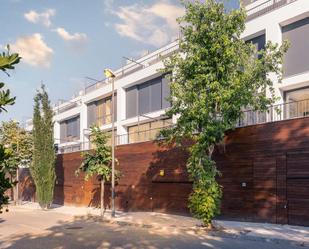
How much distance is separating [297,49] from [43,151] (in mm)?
21112

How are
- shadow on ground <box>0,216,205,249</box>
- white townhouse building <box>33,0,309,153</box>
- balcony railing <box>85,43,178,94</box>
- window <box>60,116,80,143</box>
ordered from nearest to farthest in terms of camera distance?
1. shadow on ground <box>0,216,205,249</box>
2. white townhouse building <box>33,0,309,153</box>
3. balcony railing <box>85,43,178,94</box>
4. window <box>60,116,80,143</box>

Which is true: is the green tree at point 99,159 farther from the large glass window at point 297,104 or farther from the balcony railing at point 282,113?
the large glass window at point 297,104

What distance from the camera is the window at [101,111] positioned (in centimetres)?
4056

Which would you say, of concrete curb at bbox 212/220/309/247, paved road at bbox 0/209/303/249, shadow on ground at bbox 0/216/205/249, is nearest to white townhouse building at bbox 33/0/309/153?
concrete curb at bbox 212/220/309/247

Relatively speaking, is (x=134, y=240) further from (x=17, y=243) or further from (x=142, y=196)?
(x=142, y=196)

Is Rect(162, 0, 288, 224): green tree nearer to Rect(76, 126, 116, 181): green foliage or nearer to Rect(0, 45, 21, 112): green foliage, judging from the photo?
Rect(76, 126, 116, 181): green foliage

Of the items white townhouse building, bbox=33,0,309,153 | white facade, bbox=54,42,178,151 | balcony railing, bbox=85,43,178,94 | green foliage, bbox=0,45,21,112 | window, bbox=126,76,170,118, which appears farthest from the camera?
balcony railing, bbox=85,43,178,94

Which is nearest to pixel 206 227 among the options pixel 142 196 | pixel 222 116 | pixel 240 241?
pixel 240 241

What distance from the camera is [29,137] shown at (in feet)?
136

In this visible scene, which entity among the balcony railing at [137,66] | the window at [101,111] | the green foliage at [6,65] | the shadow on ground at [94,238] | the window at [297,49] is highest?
the balcony railing at [137,66]

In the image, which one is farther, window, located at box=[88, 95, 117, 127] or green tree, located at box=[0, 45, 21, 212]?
window, located at box=[88, 95, 117, 127]

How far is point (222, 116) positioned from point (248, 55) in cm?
300

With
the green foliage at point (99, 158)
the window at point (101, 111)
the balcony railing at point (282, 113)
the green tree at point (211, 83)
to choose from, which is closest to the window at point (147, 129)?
the green foliage at point (99, 158)

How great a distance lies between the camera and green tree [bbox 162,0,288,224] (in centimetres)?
1745
